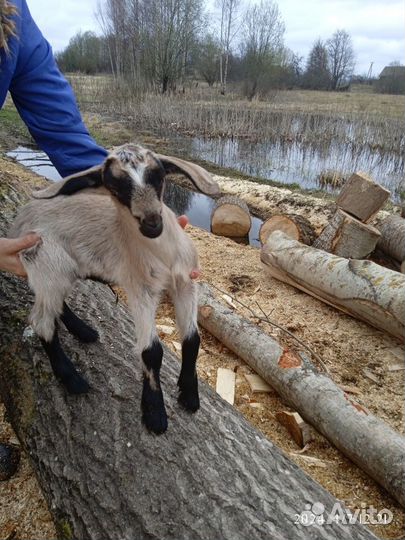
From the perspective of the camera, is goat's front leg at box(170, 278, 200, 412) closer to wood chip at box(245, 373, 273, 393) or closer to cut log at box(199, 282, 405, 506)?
cut log at box(199, 282, 405, 506)

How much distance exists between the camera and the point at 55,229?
79.4 inches

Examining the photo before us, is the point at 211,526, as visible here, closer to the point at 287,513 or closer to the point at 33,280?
the point at 287,513

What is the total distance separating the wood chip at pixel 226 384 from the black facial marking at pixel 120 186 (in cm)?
201

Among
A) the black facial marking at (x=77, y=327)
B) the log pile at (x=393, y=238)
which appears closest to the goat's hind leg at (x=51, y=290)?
the black facial marking at (x=77, y=327)

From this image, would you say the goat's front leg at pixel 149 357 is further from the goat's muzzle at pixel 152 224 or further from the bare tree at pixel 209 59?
the bare tree at pixel 209 59

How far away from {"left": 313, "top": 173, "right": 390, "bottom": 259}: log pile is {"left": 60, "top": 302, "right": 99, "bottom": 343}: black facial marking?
419 cm

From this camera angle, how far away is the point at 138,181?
1552 mm

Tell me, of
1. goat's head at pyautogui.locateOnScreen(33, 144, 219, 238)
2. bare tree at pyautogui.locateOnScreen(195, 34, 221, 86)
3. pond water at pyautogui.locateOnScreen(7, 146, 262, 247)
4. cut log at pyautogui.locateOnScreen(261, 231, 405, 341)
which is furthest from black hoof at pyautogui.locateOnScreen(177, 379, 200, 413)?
bare tree at pyautogui.locateOnScreen(195, 34, 221, 86)

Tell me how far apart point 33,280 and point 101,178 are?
0.66 meters

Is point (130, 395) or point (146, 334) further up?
point (146, 334)

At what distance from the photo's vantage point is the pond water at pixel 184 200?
848 centimetres

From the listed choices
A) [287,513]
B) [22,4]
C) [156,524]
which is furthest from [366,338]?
[22,4]

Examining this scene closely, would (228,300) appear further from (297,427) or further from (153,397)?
(153,397)

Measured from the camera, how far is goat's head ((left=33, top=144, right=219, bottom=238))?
61.2 inches
